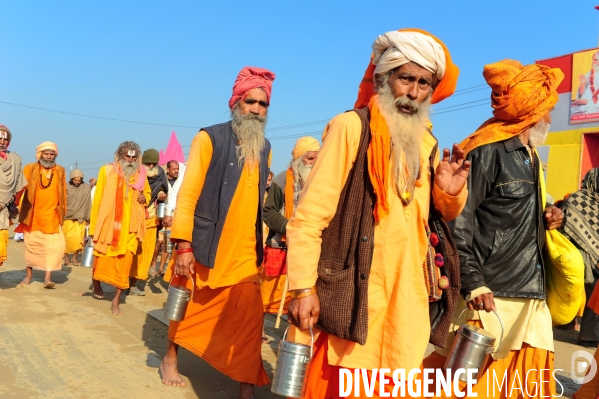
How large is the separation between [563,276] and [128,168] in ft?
21.6

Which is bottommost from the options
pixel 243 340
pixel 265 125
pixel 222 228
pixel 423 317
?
pixel 243 340

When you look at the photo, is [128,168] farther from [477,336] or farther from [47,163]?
[477,336]

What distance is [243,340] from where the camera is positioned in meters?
4.65

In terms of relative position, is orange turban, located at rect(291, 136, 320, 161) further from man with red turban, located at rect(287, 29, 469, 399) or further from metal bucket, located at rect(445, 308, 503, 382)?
man with red turban, located at rect(287, 29, 469, 399)

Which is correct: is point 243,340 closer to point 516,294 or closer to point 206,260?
point 206,260

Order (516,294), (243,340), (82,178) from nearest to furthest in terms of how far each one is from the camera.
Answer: (516,294)
(243,340)
(82,178)

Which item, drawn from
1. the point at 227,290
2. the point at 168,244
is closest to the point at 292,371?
the point at 227,290

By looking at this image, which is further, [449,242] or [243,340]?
[243,340]

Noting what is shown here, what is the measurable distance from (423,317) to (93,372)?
11.0 feet

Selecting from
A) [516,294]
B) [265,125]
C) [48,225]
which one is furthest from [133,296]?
[516,294]

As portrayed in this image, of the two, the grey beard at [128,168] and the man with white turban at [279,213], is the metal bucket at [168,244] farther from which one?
the man with white turban at [279,213]

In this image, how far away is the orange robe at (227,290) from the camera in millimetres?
4629

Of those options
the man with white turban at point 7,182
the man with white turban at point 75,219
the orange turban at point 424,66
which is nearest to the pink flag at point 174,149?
the man with white turban at point 75,219

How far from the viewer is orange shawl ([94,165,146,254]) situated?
28.6ft
